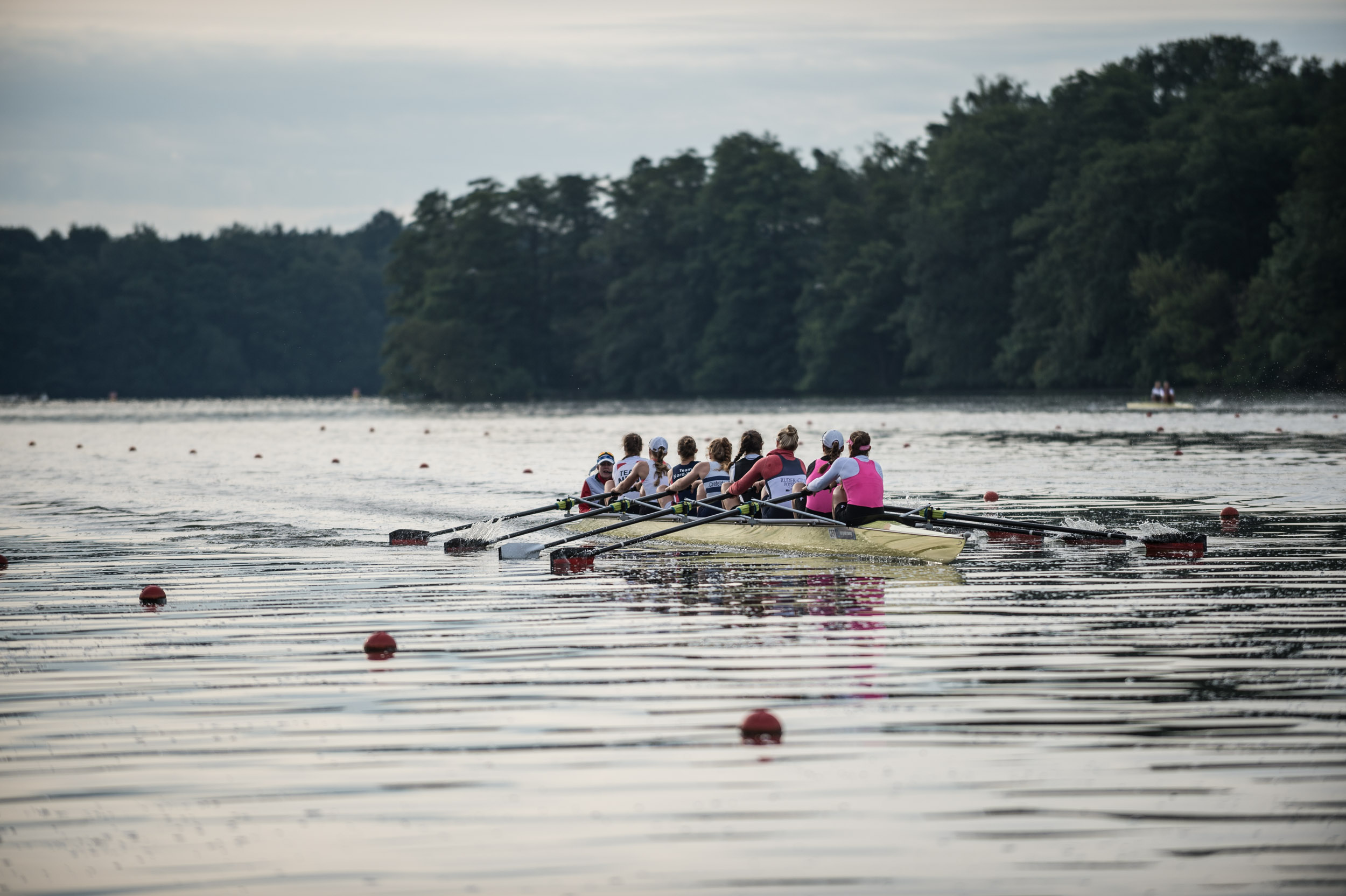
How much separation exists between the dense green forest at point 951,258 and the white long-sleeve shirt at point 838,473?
50.1 meters

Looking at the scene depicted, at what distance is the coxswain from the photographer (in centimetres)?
1806

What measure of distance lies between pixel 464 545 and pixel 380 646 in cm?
691

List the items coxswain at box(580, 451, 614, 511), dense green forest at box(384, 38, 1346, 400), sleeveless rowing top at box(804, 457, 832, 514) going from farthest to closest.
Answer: dense green forest at box(384, 38, 1346, 400) → coxswain at box(580, 451, 614, 511) → sleeveless rowing top at box(804, 457, 832, 514)

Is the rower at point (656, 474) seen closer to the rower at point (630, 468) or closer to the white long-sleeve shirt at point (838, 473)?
the rower at point (630, 468)

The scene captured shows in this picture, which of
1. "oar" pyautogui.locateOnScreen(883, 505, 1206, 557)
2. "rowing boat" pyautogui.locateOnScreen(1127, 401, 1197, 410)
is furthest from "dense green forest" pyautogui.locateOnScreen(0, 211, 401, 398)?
"oar" pyautogui.locateOnScreen(883, 505, 1206, 557)

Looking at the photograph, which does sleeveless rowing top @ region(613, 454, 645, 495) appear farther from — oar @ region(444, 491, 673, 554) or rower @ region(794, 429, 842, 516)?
rower @ region(794, 429, 842, 516)

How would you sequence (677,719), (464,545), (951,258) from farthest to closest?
(951,258) → (464,545) → (677,719)

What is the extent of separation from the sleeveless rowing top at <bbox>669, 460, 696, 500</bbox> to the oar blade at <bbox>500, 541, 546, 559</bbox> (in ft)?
5.53

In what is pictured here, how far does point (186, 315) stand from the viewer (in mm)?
150875

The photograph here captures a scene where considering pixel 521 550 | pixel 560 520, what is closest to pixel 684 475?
pixel 560 520

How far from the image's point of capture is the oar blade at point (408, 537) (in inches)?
704

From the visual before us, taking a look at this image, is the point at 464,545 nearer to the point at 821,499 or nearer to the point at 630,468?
the point at 630,468

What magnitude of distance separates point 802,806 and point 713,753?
0.88 m

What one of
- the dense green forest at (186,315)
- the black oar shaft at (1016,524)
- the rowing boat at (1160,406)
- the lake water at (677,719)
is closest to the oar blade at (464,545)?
the lake water at (677,719)
